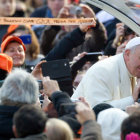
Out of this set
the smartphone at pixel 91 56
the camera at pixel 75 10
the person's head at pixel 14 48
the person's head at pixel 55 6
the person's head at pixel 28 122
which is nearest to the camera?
the person's head at pixel 28 122

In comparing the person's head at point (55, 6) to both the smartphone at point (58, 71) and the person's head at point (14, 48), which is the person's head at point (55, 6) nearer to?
the person's head at point (14, 48)

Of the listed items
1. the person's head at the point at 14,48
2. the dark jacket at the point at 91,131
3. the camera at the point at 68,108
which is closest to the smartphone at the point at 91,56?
the person's head at the point at 14,48

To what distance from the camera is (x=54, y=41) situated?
35.5 ft

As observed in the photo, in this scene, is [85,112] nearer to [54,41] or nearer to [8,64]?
[8,64]

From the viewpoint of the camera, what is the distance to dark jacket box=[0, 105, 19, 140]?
19.2 ft

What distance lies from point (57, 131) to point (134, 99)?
1919 millimetres

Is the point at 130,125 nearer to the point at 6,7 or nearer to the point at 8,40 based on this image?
the point at 8,40

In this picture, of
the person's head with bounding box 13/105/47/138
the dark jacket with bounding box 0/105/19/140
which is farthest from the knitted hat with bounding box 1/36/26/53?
the person's head with bounding box 13/105/47/138

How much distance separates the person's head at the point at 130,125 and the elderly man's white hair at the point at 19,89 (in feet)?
2.74

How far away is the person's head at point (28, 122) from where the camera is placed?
18.1 ft

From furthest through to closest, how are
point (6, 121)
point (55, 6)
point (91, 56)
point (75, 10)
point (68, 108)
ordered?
point (55, 6) < point (75, 10) < point (91, 56) < point (68, 108) < point (6, 121)

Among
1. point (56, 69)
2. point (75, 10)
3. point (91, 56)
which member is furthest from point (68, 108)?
point (75, 10)

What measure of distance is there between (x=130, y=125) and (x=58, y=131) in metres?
0.58

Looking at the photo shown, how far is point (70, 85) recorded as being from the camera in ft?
26.2
